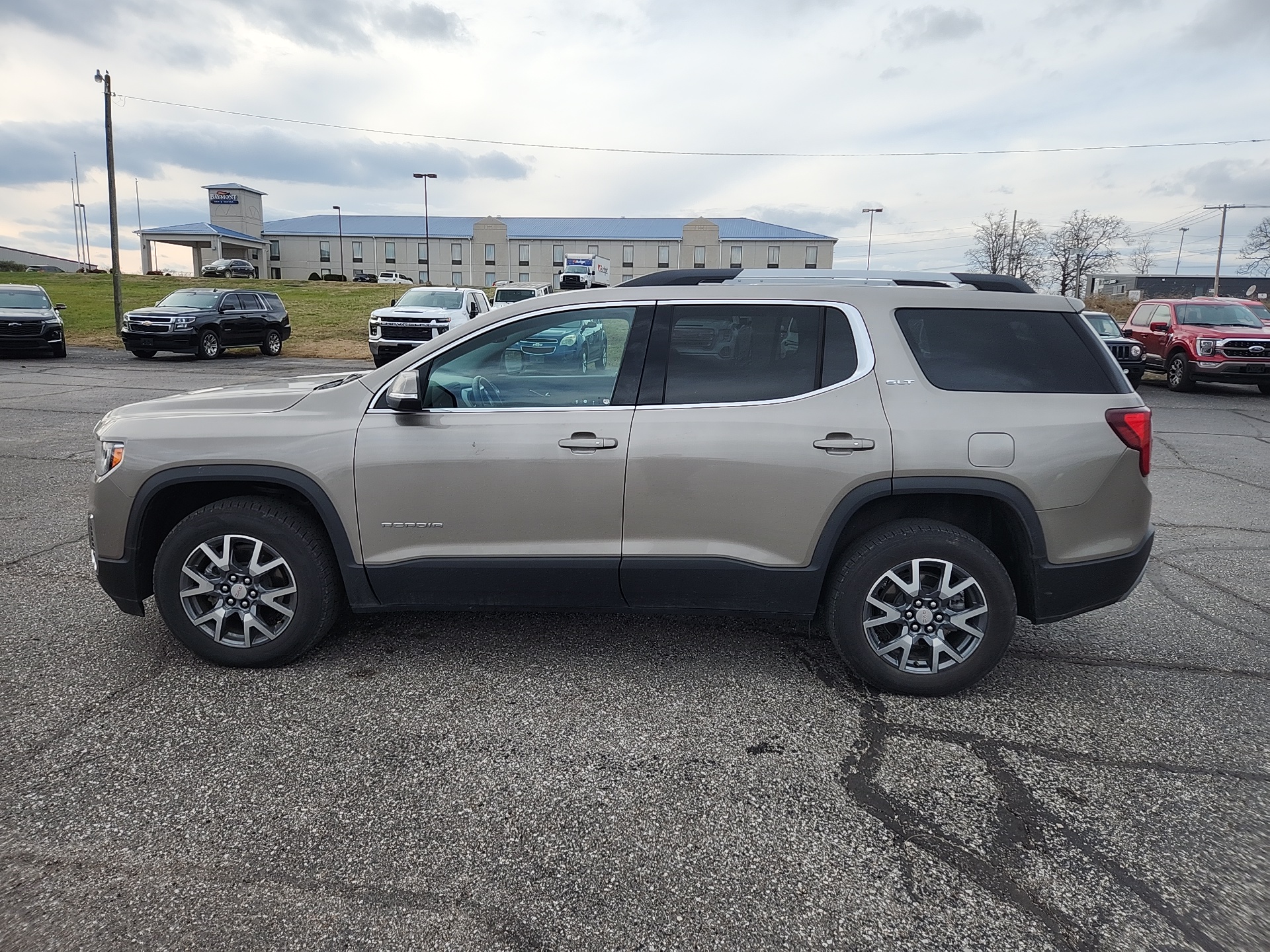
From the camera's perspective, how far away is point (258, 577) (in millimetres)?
3859

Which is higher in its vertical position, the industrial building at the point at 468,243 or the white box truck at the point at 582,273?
the industrial building at the point at 468,243

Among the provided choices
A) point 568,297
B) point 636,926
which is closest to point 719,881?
point 636,926

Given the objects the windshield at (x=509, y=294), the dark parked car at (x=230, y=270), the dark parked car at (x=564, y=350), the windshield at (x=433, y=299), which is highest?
the dark parked car at (x=230, y=270)

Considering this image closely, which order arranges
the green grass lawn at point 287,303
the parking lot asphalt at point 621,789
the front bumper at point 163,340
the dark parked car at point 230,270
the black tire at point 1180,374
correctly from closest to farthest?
the parking lot asphalt at point 621,789, the black tire at point 1180,374, the front bumper at point 163,340, the green grass lawn at point 287,303, the dark parked car at point 230,270

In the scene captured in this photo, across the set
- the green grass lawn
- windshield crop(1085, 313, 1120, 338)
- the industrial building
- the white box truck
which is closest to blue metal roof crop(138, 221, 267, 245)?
the industrial building

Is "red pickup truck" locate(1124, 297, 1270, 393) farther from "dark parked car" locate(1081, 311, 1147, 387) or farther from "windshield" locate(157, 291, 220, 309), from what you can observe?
"windshield" locate(157, 291, 220, 309)

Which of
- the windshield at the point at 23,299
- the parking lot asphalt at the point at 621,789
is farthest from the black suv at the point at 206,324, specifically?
the parking lot asphalt at the point at 621,789

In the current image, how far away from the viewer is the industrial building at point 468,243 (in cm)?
8656

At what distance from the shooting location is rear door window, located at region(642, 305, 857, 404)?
374cm

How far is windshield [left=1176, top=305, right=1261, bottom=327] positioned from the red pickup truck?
0.05ft

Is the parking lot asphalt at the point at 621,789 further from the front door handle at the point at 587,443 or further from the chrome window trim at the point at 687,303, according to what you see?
the chrome window trim at the point at 687,303

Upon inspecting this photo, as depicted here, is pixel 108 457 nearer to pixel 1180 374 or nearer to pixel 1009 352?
pixel 1009 352

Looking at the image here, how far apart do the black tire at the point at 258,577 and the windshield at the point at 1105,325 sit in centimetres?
1841

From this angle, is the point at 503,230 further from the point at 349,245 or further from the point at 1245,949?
the point at 1245,949
